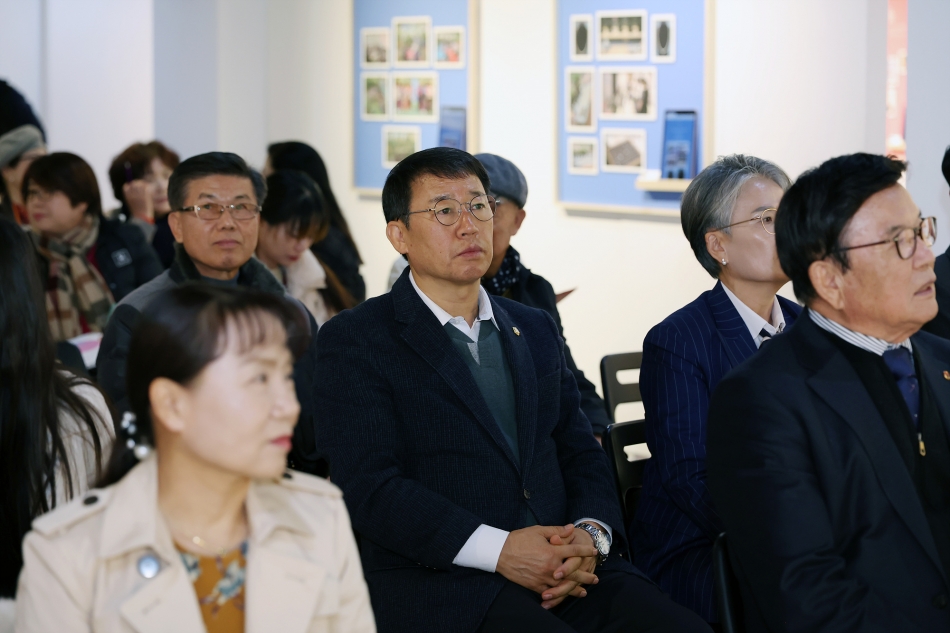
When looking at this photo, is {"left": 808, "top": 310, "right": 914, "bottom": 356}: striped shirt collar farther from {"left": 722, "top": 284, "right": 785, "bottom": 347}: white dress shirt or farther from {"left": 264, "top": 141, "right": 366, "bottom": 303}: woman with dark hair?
{"left": 264, "top": 141, "right": 366, "bottom": 303}: woman with dark hair

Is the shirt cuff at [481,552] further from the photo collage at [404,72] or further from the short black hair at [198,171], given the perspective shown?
the photo collage at [404,72]

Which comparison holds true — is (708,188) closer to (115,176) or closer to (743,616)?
(743,616)

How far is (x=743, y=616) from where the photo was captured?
6.81ft

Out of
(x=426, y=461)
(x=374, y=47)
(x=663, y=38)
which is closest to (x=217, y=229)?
(x=426, y=461)

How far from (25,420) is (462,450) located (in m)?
0.97

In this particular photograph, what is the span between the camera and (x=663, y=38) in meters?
5.10

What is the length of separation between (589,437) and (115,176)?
4722 millimetres

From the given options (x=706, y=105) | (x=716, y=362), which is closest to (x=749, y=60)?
(x=706, y=105)

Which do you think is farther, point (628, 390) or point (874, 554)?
point (628, 390)

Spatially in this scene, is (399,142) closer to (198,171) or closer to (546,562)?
(198,171)

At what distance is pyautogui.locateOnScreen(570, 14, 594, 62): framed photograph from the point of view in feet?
17.7

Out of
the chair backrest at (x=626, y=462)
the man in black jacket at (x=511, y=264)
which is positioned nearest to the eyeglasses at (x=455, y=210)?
the chair backrest at (x=626, y=462)

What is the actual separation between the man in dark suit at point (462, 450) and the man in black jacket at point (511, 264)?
0.93 meters

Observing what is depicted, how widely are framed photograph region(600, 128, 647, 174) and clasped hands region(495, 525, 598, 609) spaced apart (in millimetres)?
3263
